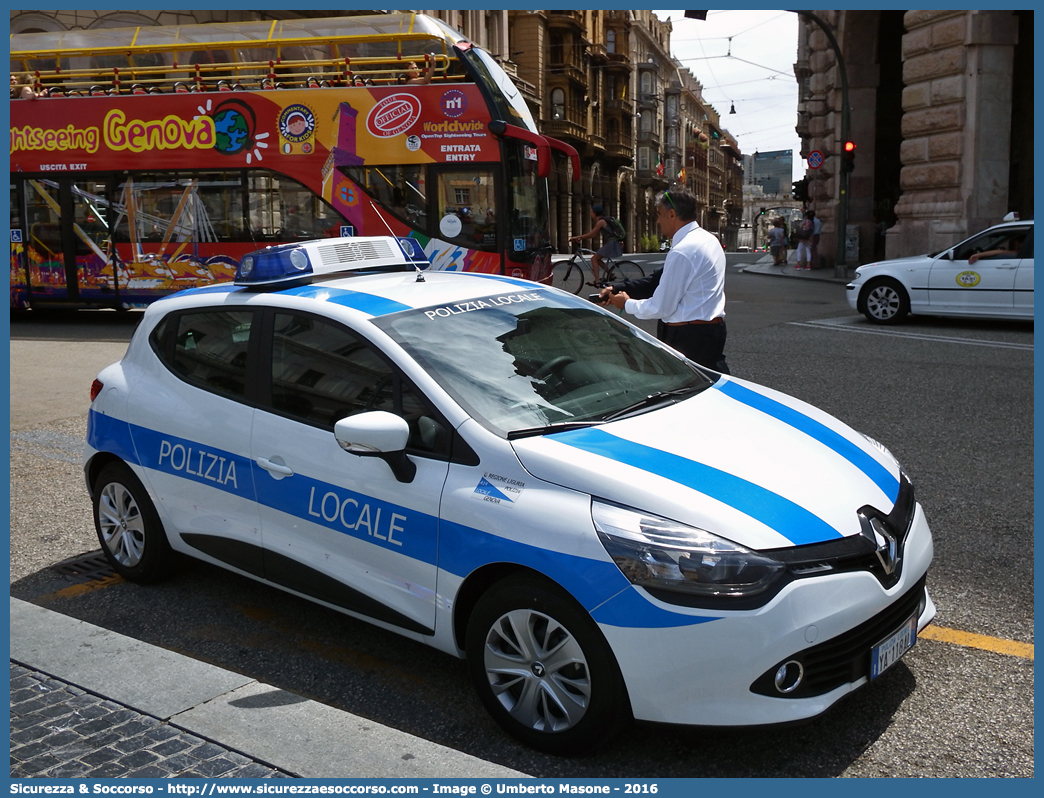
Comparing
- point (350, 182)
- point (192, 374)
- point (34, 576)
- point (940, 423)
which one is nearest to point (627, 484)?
point (192, 374)

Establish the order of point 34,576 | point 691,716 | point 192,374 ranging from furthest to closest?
point 34,576 → point 192,374 → point 691,716

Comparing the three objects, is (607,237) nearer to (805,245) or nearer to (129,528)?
(805,245)

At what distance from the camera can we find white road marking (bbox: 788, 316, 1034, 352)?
12.2 meters

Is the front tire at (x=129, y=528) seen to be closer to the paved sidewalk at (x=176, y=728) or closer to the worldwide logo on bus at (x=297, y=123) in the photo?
the paved sidewalk at (x=176, y=728)

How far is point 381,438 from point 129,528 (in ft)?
6.44

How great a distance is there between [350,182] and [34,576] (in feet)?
35.1

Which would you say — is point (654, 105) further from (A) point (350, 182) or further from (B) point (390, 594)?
(B) point (390, 594)

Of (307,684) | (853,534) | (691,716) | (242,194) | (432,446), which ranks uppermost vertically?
(242,194)

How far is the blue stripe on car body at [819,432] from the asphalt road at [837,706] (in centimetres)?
72

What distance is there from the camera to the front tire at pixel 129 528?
4.62 m

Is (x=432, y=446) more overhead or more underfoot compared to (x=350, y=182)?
more underfoot

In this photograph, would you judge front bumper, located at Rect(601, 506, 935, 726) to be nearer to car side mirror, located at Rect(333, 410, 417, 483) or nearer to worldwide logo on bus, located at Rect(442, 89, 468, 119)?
car side mirror, located at Rect(333, 410, 417, 483)

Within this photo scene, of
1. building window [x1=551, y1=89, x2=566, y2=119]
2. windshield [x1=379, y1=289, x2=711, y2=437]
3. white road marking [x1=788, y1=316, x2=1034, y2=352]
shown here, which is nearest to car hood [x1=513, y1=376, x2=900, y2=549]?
windshield [x1=379, y1=289, x2=711, y2=437]

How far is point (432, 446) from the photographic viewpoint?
3504mm
